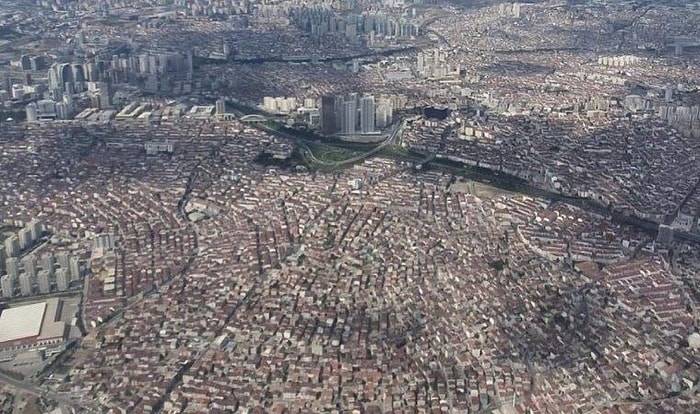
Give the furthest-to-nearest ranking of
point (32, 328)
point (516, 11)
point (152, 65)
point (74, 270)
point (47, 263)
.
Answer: point (516, 11) → point (152, 65) → point (47, 263) → point (74, 270) → point (32, 328)

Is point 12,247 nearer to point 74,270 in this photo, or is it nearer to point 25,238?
point 25,238

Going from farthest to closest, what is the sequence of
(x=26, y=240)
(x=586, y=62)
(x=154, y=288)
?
(x=586, y=62) < (x=26, y=240) < (x=154, y=288)

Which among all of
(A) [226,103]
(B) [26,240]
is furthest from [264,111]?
(B) [26,240]

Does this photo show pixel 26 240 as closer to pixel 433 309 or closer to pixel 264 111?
pixel 433 309

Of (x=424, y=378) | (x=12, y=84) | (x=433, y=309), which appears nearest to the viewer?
(x=424, y=378)

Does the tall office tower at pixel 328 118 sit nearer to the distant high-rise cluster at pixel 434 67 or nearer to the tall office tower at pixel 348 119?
the tall office tower at pixel 348 119

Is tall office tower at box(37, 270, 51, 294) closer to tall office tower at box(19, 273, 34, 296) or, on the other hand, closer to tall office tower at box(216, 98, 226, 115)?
tall office tower at box(19, 273, 34, 296)

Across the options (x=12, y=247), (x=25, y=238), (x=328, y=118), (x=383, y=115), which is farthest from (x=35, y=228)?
(x=383, y=115)
